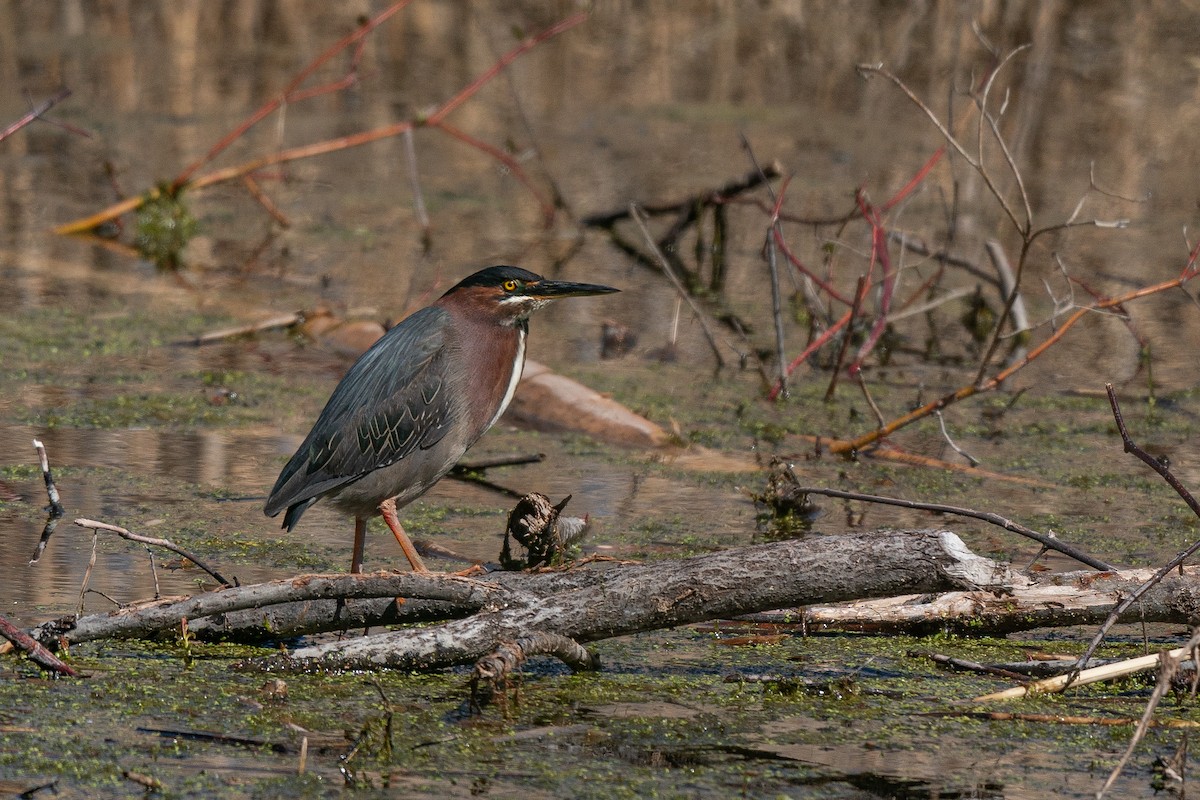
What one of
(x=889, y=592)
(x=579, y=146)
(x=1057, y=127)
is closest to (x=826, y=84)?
(x=1057, y=127)

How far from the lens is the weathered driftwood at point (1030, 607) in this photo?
419 centimetres

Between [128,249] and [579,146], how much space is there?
4635mm

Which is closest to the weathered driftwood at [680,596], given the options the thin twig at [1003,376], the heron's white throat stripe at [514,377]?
the heron's white throat stripe at [514,377]

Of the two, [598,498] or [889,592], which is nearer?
[889,592]

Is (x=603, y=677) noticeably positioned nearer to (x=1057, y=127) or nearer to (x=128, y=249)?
(x=128, y=249)

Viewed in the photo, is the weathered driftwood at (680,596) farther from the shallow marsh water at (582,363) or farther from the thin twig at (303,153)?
the thin twig at (303,153)

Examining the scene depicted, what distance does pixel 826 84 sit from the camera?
658 inches

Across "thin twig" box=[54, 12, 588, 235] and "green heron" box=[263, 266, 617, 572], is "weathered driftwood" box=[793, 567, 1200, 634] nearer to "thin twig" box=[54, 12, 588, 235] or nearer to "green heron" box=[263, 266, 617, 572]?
"green heron" box=[263, 266, 617, 572]

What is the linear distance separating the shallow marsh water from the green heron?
0.37 meters

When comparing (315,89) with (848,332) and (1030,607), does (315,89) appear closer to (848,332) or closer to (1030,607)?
(848,332)

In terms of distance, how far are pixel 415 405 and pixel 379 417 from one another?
115 mm

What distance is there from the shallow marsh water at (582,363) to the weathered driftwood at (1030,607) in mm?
73

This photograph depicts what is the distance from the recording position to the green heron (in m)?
4.84

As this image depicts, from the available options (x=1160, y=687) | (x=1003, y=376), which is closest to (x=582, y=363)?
(x=1003, y=376)
